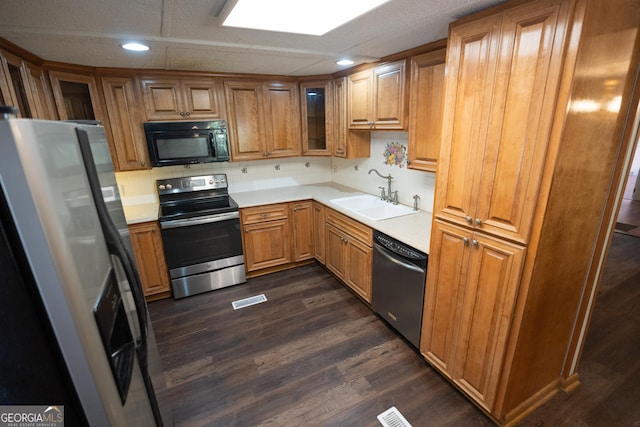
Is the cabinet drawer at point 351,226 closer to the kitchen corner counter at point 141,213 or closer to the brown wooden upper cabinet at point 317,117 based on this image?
the brown wooden upper cabinet at point 317,117

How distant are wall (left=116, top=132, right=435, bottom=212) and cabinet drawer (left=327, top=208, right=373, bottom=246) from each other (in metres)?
0.59

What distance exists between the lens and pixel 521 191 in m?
1.38

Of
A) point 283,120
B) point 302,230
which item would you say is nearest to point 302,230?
point 302,230

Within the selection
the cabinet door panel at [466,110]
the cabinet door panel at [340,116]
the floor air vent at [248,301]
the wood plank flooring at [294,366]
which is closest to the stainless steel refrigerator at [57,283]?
the wood plank flooring at [294,366]

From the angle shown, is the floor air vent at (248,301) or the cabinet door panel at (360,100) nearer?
the cabinet door panel at (360,100)

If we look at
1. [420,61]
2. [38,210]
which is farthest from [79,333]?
[420,61]

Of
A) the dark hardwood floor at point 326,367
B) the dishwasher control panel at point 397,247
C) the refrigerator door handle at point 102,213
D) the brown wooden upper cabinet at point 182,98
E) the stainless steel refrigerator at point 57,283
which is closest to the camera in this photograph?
the stainless steel refrigerator at point 57,283

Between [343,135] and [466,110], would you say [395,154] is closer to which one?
[343,135]

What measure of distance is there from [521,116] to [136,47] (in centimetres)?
231

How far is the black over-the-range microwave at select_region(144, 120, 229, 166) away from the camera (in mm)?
2777

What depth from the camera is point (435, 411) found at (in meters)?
1.81

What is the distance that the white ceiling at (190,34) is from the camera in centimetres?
138

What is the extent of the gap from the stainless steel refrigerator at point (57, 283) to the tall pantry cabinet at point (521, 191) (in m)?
1.63

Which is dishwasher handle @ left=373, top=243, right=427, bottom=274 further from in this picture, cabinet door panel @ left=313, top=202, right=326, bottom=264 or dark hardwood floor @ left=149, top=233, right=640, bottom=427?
cabinet door panel @ left=313, top=202, right=326, bottom=264
